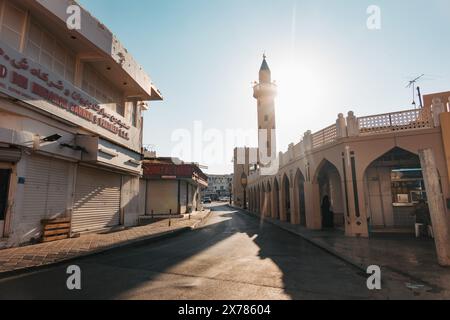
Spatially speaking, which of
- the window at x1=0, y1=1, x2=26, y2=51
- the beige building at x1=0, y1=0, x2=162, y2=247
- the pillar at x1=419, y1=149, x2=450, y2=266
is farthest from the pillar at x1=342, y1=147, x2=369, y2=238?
the window at x1=0, y1=1, x2=26, y2=51

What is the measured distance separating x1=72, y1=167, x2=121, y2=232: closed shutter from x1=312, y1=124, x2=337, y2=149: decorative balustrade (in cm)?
1248

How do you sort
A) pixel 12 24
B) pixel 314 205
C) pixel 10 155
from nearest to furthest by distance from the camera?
pixel 10 155, pixel 12 24, pixel 314 205

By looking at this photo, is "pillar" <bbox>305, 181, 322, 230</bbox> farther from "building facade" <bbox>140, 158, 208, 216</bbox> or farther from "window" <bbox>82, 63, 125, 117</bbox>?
"building facade" <bbox>140, 158, 208, 216</bbox>

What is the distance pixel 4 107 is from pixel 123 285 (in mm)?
7673

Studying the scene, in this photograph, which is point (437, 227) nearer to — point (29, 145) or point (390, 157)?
point (390, 157)

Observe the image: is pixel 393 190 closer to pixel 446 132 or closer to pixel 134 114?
pixel 446 132

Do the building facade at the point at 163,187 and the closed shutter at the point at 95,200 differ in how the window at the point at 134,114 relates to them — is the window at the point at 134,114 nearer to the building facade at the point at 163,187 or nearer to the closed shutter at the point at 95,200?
the closed shutter at the point at 95,200

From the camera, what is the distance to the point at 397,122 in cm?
1221

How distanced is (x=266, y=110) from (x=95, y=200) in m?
31.8

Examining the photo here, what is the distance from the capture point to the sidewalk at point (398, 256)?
572 centimetres

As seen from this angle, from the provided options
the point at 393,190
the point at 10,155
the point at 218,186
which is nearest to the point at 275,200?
the point at 393,190
